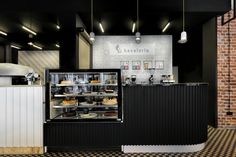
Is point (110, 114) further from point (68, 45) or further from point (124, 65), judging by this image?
point (124, 65)

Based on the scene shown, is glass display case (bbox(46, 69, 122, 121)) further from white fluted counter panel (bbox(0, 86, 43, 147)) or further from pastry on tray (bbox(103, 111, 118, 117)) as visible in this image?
white fluted counter panel (bbox(0, 86, 43, 147))

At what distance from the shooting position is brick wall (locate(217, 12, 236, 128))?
6.43 m

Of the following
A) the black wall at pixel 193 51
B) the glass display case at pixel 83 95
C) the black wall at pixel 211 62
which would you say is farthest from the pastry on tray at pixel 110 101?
the black wall at pixel 193 51

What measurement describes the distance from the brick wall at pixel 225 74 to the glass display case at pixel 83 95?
A: 3.49 metres

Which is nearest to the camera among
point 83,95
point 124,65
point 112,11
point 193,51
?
point 83,95

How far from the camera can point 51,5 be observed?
559 centimetres

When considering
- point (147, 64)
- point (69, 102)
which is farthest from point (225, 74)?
point (69, 102)

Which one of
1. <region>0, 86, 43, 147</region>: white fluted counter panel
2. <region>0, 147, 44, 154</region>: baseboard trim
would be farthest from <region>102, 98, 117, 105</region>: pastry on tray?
<region>0, 147, 44, 154</region>: baseboard trim

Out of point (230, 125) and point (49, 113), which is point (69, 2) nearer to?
point (49, 113)

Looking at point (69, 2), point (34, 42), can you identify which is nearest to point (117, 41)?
point (69, 2)

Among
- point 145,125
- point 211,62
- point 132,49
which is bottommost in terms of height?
point 145,125

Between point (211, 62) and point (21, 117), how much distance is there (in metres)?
5.44

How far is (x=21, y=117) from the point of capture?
4.37 m

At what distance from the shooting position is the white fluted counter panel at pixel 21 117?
4.36m
